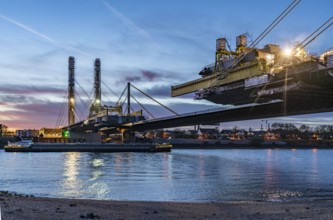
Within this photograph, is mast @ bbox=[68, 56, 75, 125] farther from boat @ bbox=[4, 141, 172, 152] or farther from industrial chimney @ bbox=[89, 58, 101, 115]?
boat @ bbox=[4, 141, 172, 152]

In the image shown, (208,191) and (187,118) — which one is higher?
(187,118)

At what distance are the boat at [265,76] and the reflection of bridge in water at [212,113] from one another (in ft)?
6.23

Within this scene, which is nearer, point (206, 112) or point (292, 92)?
point (292, 92)

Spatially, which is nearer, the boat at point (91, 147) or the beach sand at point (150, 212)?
the beach sand at point (150, 212)

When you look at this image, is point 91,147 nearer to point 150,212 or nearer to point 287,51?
point 287,51

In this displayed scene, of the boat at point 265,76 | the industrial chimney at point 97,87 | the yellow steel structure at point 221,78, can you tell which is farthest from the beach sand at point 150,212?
the industrial chimney at point 97,87

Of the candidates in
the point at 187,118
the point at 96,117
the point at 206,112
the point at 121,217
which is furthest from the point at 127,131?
the point at 121,217

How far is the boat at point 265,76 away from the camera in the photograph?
113ft

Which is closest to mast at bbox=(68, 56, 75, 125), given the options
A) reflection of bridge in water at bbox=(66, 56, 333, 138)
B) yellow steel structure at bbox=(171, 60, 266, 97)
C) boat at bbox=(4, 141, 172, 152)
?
reflection of bridge in water at bbox=(66, 56, 333, 138)

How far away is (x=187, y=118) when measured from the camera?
3824 inches

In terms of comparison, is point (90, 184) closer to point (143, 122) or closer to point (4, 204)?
point (4, 204)

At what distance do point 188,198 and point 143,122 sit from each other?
94.0 meters

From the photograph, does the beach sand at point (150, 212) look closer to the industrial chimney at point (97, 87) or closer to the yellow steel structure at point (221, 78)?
the yellow steel structure at point (221, 78)

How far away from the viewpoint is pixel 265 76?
122 feet
